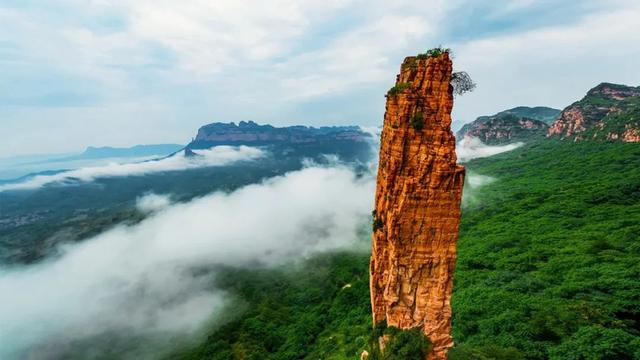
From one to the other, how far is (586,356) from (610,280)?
19135mm

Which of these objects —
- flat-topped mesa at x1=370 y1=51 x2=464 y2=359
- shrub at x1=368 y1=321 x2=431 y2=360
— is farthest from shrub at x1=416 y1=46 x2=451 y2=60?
shrub at x1=368 y1=321 x2=431 y2=360

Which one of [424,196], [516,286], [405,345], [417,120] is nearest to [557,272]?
[516,286]

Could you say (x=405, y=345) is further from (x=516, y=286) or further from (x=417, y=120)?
(x=516, y=286)

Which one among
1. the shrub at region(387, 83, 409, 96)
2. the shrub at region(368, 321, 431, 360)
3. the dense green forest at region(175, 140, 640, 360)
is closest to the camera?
the shrub at region(368, 321, 431, 360)

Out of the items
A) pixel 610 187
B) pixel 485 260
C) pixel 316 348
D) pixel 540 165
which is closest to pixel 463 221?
pixel 610 187

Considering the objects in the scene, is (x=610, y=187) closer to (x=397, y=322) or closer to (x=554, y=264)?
(x=554, y=264)

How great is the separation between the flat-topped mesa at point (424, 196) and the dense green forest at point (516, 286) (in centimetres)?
557

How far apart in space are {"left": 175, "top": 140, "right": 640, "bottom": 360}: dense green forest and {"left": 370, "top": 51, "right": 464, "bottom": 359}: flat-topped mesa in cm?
557

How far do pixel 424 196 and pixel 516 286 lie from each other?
37988 millimetres

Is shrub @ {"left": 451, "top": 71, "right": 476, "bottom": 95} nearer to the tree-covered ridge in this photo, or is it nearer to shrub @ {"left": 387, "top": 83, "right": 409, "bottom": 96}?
shrub @ {"left": 387, "top": 83, "right": 409, "bottom": 96}

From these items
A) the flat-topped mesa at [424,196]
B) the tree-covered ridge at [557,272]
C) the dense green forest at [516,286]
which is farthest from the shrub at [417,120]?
the tree-covered ridge at [557,272]

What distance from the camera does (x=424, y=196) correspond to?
75.5 ft

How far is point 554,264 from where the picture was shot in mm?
58125

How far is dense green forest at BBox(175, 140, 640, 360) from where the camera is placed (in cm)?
3912
